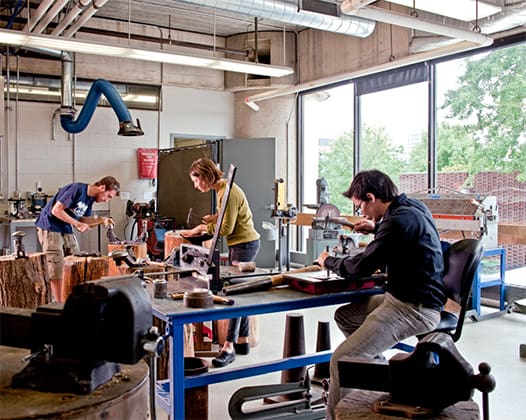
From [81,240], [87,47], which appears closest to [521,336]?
[87,47]

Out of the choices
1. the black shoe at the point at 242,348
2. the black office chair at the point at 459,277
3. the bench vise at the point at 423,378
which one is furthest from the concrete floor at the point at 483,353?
the bench vise at the point at 423,378

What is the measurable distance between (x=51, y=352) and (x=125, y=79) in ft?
22.9

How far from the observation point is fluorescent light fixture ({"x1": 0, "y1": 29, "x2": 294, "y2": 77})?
4.84 metres

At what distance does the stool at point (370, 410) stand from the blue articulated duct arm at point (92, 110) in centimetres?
535

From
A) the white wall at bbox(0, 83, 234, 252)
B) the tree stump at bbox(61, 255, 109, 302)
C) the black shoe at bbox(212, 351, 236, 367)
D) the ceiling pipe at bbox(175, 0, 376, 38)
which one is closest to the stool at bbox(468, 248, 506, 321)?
the black shoe at bbox(212, 351, 236, 367)

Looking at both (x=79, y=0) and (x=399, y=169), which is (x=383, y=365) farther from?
(x=399, y=169)

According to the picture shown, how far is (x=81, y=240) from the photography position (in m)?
7.23

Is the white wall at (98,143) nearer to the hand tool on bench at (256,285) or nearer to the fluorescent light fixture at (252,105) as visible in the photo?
the fluorescent light fixture at (252,105)

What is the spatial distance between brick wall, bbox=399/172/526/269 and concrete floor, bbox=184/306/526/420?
785 mm

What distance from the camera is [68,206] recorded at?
13.4 feet

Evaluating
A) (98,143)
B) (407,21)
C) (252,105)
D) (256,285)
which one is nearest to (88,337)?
(256,285)

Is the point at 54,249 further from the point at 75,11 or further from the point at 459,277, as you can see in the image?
the point at 459,277

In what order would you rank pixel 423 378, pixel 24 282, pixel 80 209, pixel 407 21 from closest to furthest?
1. pixel 423 378
2. pixel 24 282
3. pixel 80 209
4. pixel 407 21

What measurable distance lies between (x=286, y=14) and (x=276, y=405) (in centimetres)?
395
